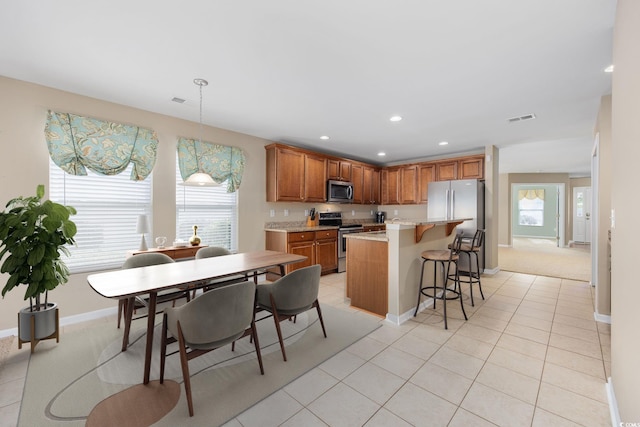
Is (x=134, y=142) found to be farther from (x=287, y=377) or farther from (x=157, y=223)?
(x=287, y=377)

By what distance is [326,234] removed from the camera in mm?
5141

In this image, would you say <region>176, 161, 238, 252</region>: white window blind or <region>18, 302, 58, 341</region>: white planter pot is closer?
<region>18, 302, 58, 341</region>: white planter pot

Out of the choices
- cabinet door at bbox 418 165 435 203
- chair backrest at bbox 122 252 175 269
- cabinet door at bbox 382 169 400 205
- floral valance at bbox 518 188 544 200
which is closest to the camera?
chair backrest at bbox 122 252 175 269

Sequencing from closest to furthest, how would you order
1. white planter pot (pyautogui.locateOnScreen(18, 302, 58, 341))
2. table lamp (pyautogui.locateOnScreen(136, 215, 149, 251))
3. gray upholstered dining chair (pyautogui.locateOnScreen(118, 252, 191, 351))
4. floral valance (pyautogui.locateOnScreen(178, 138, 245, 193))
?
white planter pot (pyautogui.locateOnScreen(18, 302, 58, 341)), gray upholstered dining chair (pyautogui.locateOnScreen(118, 252, 191, 351)), table lamp (pyautogui.locateOnScreen(136, 215, 149, 251)), floral valance (pyautogui.locateOnScreen(178, 138, 245, 193))

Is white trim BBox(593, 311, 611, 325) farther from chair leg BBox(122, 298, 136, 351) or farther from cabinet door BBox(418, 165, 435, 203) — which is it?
chair leg BBox(122, 298, 136, 351)

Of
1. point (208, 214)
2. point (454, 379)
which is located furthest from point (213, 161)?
point (454, 379)

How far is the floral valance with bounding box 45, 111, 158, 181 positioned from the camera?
2.85 m

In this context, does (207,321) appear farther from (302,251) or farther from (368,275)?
(302,251)

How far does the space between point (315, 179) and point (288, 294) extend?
3263 mm

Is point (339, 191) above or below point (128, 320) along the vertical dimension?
above

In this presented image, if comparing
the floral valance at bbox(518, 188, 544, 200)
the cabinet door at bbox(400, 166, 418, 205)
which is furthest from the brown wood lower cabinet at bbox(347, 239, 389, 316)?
the floral valance at bbox(518, 188, 544, 200)

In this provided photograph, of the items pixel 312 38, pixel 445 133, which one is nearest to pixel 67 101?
pixel 312 38

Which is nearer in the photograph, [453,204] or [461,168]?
[453,204]

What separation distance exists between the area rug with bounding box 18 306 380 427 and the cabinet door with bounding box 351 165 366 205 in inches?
143
